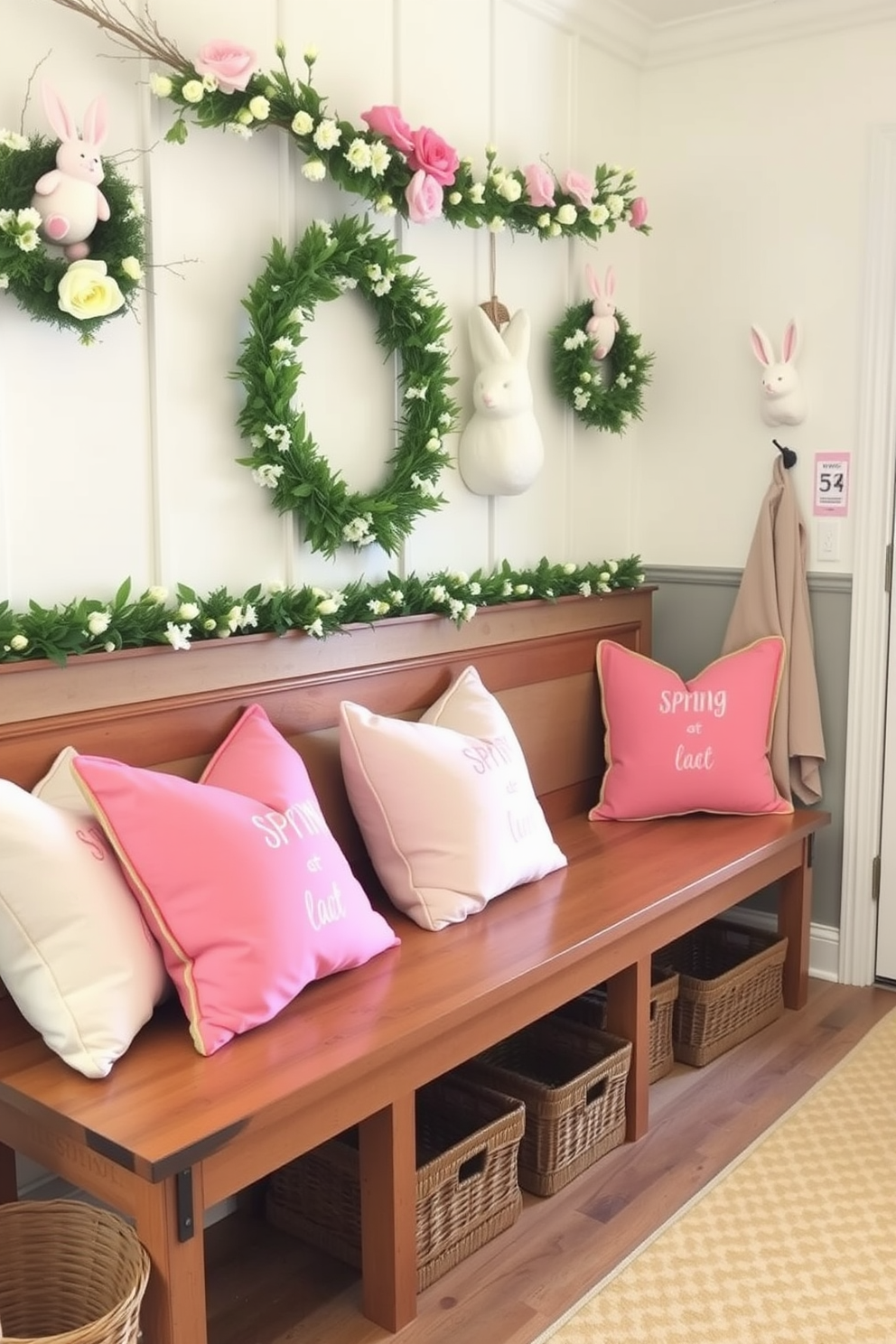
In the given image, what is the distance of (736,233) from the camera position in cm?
336

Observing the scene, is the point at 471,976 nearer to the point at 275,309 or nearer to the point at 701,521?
the point at 275,309

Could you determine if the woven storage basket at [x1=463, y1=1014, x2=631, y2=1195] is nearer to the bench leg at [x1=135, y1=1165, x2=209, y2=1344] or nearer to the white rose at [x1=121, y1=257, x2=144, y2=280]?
the bench leg at [x1=135, y1=1165, x2=209, y2=1344]

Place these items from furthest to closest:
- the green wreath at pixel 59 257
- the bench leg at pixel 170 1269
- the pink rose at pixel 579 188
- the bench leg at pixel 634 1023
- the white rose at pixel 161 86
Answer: the pink rose at pixel 579 188, the bench leg at pixel 634 1023, the white rose at pixel 161 86, the green wreath at pixel 59 257, the bench leg at pixel 170 1269

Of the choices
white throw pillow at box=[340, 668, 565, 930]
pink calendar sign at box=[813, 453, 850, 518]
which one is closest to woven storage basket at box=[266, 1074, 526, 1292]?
white throw pillow at box=[340, 668, 565, 930]

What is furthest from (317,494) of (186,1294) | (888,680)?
(888,680)

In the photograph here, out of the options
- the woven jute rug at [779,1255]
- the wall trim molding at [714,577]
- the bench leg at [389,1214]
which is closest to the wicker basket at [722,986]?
the woven jute rug at [779,1255]

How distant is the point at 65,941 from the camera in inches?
70.1

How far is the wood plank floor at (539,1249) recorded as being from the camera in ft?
6.63

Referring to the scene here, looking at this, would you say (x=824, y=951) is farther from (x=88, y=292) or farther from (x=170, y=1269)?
(x=88, y=292)

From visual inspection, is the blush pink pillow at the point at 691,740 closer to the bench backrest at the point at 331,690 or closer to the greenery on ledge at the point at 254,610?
the bench backrest at the point at 331,690

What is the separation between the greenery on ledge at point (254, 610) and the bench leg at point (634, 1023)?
0.85 metres

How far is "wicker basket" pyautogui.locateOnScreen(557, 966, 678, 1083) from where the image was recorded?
109 inches

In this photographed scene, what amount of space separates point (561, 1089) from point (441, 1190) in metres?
0.35

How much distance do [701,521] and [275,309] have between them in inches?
62.8
